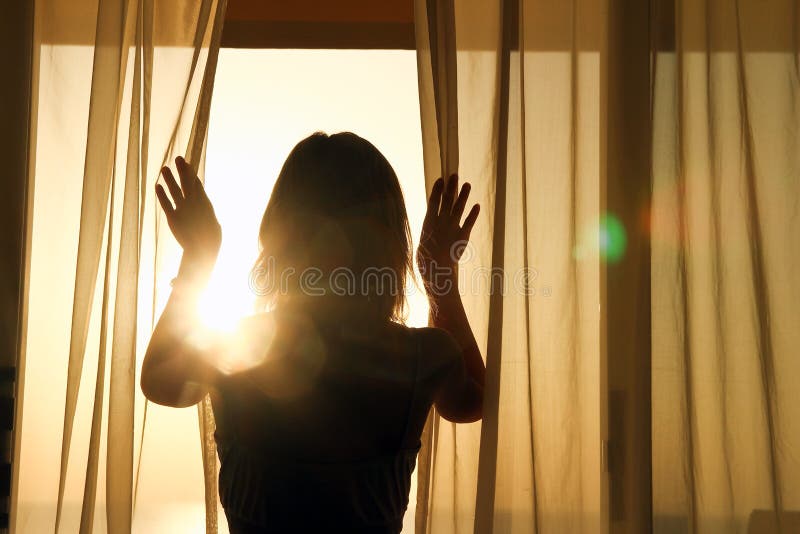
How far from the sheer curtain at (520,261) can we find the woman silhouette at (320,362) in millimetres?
117

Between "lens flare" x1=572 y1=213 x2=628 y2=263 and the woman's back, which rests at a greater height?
"lens flare" x1=572 y1=213 x2=628 y2=263

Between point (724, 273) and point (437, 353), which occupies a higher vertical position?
point (724, 273)

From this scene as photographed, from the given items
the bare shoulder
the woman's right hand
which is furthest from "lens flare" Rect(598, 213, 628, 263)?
the bare shoulder

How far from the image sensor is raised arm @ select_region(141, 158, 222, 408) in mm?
930

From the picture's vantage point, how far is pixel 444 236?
105cm

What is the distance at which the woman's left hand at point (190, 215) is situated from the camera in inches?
39.7

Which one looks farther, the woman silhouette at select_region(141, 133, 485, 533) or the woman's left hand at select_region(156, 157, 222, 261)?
the woman's left hand at select_region(156, 157, 222, 261)

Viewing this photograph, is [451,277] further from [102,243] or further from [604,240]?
[102,243]

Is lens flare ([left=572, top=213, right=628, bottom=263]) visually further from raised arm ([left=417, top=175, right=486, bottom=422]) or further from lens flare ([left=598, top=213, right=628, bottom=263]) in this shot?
raised arm ([left=417, top=175, right=486, bottom=422])

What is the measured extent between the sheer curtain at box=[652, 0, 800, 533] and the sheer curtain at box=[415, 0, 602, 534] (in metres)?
0.11

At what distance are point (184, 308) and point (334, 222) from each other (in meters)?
0.25

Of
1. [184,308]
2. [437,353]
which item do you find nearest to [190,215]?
[184,308]

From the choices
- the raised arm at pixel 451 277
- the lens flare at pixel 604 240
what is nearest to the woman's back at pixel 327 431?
the raised arm at pixel 451 277

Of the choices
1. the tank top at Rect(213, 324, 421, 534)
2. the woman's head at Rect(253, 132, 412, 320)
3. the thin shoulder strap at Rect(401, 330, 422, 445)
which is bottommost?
the tank top at Rect(213, 324, 421, 534)
